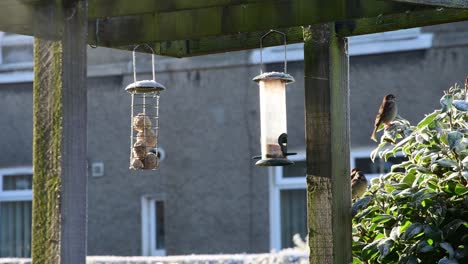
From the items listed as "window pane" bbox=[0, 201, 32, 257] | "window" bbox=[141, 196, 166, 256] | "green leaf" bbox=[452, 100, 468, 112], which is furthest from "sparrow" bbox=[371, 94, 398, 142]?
"window pane" bbox=[0, 201, 32, 257]

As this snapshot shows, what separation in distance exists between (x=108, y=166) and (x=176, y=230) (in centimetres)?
125

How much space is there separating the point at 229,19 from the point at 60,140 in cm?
192

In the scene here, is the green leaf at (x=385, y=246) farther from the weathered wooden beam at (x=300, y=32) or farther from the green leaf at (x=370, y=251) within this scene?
the weathered wooden beam at (x=300, y=32)

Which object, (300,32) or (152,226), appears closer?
(300,32)

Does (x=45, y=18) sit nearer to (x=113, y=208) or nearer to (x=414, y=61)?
(x=414, y=61)

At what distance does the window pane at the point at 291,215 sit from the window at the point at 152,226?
5.36 ft

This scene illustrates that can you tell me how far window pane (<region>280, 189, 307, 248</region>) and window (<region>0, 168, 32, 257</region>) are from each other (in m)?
3.56

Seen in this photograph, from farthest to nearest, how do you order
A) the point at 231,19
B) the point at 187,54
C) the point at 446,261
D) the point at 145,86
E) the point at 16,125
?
the point at 16,125, the point at 145,86, the point at 187,54, the point at 231,19, the point at 446,261

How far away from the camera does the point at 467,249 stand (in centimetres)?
471

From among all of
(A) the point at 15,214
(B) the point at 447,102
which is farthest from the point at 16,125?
(B) the point at 447,102

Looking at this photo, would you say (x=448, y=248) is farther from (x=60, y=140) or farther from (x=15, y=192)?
(x=15, y=192)

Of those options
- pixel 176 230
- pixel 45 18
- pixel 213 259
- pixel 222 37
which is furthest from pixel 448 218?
pixel 176 230

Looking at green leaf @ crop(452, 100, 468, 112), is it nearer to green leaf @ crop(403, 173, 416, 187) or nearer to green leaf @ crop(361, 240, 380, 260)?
green leaf @ crop(403, 173, 416, 187)

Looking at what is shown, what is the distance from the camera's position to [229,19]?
5.08 m
